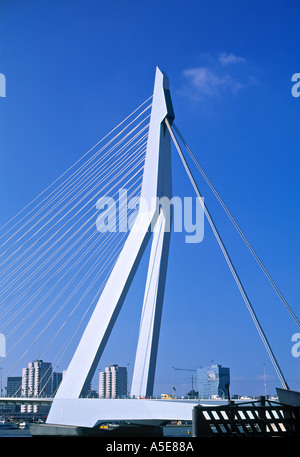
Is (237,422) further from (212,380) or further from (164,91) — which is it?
(212,380)

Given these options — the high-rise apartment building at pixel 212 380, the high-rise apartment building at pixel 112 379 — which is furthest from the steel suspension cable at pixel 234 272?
the high-rise apartment building at pixel 112 379

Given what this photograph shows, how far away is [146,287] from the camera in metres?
17.4

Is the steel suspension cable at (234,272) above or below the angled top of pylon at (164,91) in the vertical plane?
below

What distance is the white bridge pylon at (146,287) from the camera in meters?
15.7

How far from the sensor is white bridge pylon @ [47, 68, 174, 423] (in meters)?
15.7

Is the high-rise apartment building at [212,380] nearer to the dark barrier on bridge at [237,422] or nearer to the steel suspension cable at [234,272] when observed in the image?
the steel suspension cable at [234,272]

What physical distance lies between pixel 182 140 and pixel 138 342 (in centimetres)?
705

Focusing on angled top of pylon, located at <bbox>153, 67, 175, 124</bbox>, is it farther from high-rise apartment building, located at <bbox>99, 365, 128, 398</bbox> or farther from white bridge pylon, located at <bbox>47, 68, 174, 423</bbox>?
high-rise apartment building, located at <bbox>99, 365, 128, 398</bbox>

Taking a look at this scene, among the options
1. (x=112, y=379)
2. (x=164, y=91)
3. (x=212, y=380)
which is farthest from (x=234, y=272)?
(x=112, y=379)

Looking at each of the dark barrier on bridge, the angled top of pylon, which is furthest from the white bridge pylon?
the dark barrier on bridge

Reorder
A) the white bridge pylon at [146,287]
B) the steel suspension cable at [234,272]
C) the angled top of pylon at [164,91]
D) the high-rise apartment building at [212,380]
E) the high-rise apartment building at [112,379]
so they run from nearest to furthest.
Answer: the steel suspension cable at [234,272] → the white bridge pylon at [146,287] → the angled top of pylon at [164,91] → the high-rise apartment building at [212,380] → the high-rise apartment building at [112,379]

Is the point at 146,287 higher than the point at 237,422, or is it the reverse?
the point at 146,287

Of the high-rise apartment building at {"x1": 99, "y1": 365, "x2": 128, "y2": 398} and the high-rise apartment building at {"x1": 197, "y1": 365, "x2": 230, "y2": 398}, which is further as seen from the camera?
the high-rise apartment building at {"x1": 99, "y1": 365, "x2": 128, "y2": 398}
